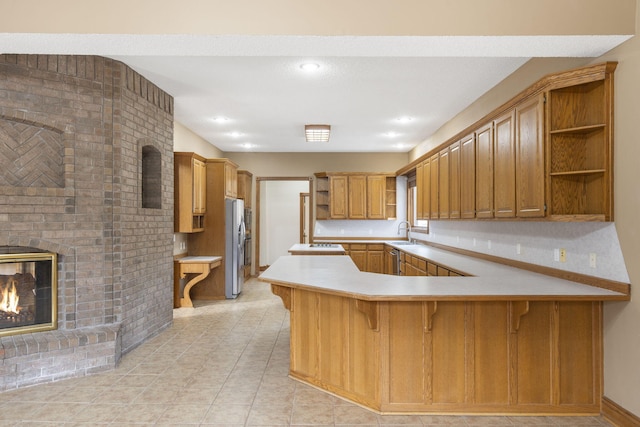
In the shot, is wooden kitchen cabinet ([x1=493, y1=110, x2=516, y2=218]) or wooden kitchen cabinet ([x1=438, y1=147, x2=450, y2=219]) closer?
wooden kitchen cabinet ([x1=493, y1=110, x2=516, y2=218])

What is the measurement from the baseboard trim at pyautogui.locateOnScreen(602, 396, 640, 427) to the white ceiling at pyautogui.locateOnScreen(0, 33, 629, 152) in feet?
7.43

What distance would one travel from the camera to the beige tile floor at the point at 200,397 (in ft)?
9.22

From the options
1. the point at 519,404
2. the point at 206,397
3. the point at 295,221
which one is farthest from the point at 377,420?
the point at 295,221

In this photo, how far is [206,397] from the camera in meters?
3.20

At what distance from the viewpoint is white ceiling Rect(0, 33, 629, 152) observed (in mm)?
2602

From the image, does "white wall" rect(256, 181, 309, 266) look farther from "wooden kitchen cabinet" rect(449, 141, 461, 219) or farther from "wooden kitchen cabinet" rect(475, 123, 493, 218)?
"wooden kitchen cabinet" rect(475, 123, 493, 218)

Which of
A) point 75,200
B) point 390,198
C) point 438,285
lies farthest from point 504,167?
point 390,198

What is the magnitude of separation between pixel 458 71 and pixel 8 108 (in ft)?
12.8

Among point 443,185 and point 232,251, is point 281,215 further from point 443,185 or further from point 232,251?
point 443,185

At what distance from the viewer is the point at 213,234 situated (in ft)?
23.4

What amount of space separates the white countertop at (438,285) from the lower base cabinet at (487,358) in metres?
0.12

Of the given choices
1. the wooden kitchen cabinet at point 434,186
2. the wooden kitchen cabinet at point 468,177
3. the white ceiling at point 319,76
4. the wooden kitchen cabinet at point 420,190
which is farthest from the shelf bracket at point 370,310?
the wooden kitchen cabinet at point 420,190

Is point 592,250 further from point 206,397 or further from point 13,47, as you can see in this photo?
point 13,47

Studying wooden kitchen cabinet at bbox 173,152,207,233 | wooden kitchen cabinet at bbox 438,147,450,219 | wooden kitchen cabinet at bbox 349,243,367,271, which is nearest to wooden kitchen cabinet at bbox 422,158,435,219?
wooden kitchen cabinet at bbox 438,147,450,219
